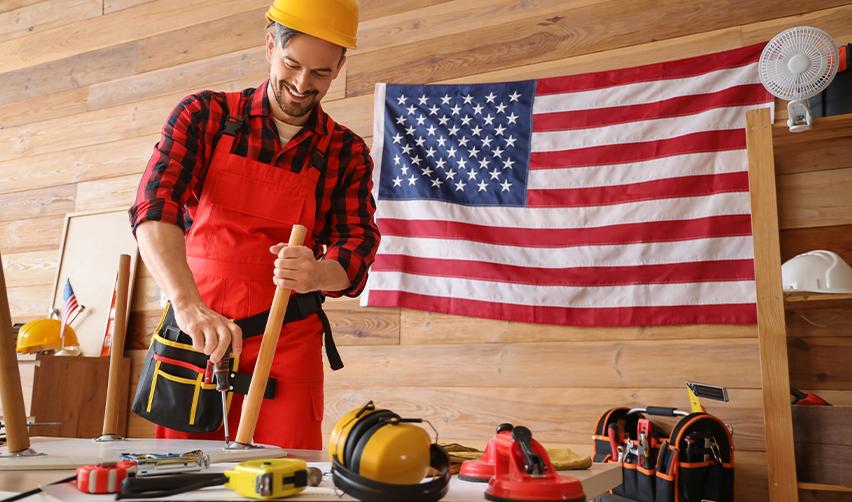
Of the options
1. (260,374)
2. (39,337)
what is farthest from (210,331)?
(39,337)

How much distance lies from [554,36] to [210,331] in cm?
222

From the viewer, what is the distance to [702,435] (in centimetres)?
211

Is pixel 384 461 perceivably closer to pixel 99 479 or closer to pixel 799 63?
pixel 99 479

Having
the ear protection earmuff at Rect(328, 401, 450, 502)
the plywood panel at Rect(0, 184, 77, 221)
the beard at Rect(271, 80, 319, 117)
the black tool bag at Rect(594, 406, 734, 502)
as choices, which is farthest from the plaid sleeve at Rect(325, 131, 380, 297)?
the plywood panel at Rect(0, 184, 77, 221)

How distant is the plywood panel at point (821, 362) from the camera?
237 centimetres

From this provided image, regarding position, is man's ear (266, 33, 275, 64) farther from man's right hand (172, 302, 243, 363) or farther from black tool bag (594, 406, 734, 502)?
black tool bag (594, 406, 734, 502)

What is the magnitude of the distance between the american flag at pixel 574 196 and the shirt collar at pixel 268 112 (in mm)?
1284

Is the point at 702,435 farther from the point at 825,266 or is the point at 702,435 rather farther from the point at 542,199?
the point at 542,199

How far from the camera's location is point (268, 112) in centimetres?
170

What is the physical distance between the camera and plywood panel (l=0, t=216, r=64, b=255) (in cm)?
413

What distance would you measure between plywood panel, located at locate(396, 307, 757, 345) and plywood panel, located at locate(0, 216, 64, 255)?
2.07 metres

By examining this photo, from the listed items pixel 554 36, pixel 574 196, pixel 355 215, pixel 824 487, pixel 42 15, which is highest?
pixel 42 15

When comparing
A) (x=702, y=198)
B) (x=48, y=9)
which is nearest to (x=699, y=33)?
(x=702, y=198)

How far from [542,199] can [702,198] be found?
58 cm
